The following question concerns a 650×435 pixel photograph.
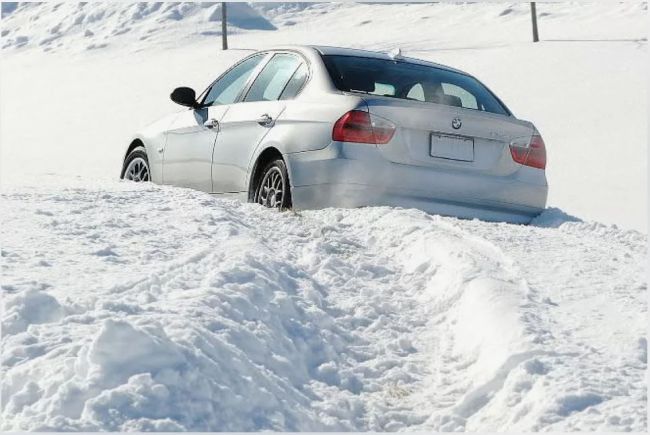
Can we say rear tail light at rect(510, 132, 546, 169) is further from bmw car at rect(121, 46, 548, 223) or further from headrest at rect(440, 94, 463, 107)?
headrest at rect(440, 94, 463, 107)

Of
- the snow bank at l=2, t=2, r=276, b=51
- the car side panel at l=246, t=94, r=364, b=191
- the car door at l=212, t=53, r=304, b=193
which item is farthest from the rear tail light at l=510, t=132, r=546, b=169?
the snow bank at l=2, t=2, r=276, b=51

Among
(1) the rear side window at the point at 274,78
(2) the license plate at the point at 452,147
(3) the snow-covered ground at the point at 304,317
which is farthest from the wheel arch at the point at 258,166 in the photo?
(2) the license plate at the point at 452,147

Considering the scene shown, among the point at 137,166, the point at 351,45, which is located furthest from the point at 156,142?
the point at 351,45

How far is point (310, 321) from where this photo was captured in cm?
508

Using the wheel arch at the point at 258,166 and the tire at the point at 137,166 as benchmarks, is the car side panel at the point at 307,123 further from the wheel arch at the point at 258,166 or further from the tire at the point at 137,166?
the tire at the point at 137,166

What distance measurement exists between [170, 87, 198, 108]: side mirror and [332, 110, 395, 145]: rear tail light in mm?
Result: 2286

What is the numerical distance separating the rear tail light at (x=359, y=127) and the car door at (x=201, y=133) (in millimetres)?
1727

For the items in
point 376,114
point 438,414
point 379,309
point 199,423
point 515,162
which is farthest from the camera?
point 515,162

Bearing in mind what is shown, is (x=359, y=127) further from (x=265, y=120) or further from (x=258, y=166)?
(x=258, y=166)

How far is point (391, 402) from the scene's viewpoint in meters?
4.42

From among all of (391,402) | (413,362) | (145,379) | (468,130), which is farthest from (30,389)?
(468,130)

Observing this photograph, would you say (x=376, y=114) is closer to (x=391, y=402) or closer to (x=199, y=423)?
(x=391, y=402)

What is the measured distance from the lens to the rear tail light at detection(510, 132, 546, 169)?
24.1 feet

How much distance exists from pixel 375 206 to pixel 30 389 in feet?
11.5
